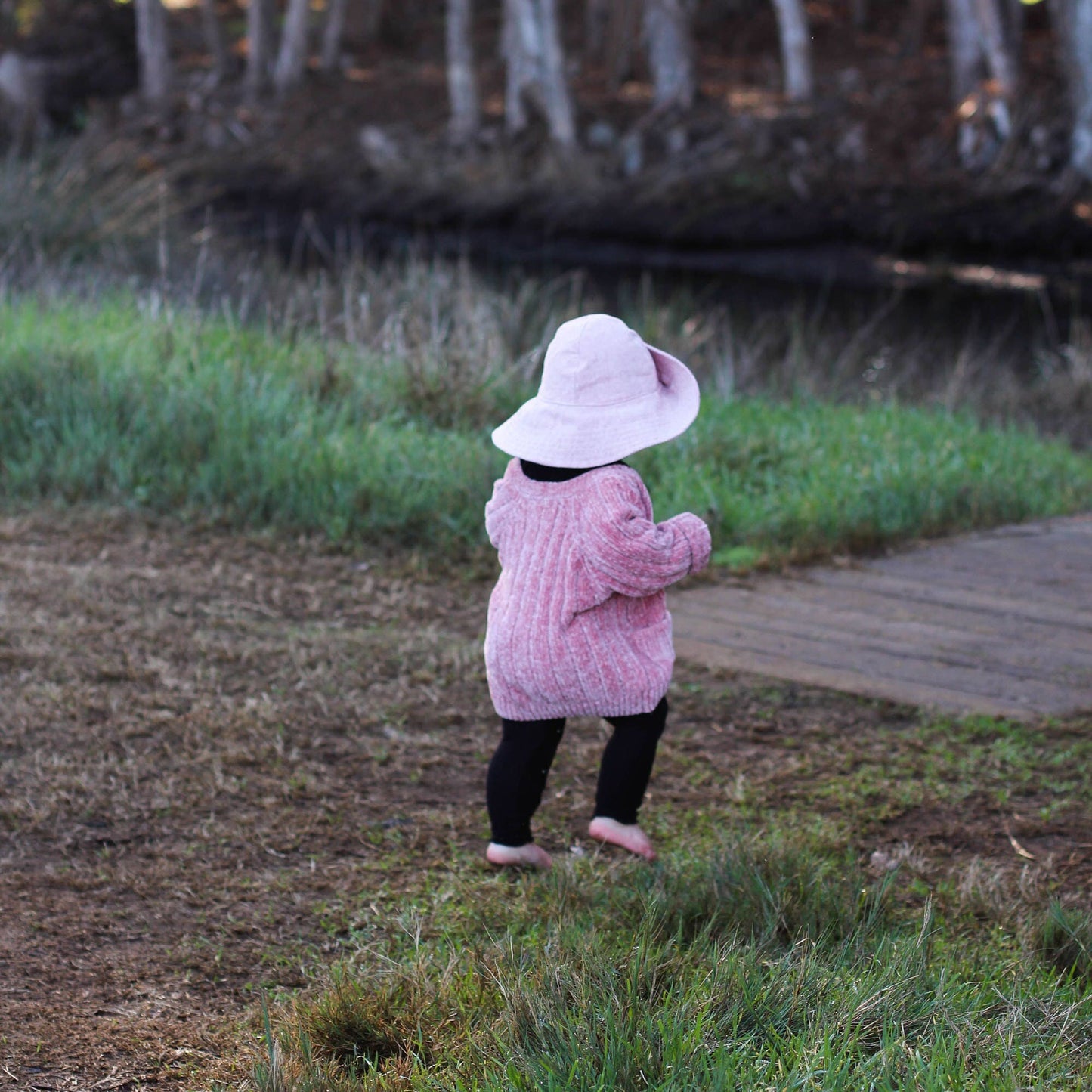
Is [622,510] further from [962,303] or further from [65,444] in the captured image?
[962,303]

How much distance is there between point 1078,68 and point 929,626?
1897cm

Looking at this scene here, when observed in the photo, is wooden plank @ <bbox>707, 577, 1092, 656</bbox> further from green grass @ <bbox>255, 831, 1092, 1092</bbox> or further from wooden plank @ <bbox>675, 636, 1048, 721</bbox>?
green grass @ <bbox>255, 831, 1092, 1092</bbox>

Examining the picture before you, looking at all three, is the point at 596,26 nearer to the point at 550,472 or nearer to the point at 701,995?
the point at 550,472

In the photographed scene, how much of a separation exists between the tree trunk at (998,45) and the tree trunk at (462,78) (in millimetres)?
9052

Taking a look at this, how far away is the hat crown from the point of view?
123 inches

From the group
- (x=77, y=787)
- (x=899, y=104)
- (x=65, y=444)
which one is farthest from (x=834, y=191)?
(x=77, y=787)

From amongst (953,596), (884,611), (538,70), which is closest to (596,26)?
(538,70)

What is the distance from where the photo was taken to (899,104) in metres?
27.3

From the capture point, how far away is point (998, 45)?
22.4m

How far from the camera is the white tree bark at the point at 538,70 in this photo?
2548 cm

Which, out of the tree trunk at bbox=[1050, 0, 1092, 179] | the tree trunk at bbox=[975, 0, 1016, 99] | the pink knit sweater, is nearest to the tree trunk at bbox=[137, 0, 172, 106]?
the tree trunk at bbox=[975, 0, 1016, 99]

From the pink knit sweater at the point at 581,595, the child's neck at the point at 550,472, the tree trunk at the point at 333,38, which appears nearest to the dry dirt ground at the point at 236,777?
the pink knit sweater at the point at 581,595

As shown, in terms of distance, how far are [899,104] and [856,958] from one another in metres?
26.9

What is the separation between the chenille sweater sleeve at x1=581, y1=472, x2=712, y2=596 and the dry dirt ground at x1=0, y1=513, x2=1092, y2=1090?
31.9 inches
